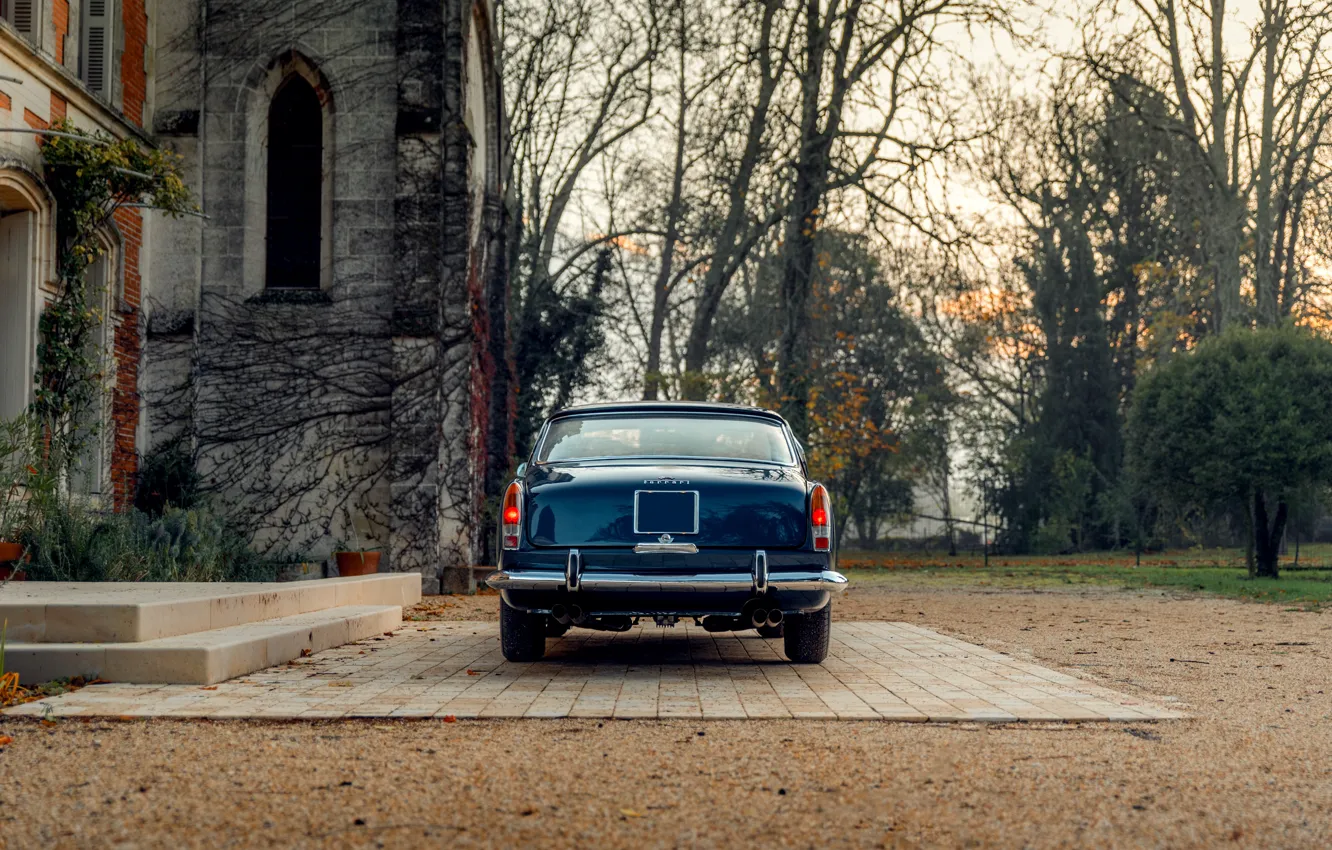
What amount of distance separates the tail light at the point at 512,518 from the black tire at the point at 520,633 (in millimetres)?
673

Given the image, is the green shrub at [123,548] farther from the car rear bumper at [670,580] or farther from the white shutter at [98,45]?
the white shutter at [98,45]

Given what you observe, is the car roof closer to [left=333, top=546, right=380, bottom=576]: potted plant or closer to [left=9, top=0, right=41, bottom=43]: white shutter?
[left=333, top=546, right=380, bottom=576]: potted plant

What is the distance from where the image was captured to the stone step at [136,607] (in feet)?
25.0

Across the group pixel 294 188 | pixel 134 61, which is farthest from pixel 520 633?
pixel 134 61

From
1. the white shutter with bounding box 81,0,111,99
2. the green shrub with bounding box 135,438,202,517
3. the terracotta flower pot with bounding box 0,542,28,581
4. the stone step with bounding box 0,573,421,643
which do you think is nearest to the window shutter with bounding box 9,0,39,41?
the white shutter with bounding box 81,0,111,99

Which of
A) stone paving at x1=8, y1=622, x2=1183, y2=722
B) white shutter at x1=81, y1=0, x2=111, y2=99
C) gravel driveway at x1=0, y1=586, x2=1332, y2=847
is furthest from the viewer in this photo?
white shutter at x1=81, y1=0, x2=111, y2=99

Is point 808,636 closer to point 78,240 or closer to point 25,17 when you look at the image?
point 78,240

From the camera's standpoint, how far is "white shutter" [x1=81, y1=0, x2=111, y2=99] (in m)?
15.4

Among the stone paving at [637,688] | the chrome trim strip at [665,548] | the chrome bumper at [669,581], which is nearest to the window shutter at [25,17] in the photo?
the stone paving at [637,688]

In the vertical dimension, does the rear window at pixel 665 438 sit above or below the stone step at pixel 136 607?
above

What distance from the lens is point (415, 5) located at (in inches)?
675

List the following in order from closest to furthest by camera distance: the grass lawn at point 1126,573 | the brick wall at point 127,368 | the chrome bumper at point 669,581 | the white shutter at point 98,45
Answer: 1. the chrome bumper at point 669,581
2. the white shutter at point 98,45
3. the brick wall at point 127,368
4. the grass lawn at point 1126,573

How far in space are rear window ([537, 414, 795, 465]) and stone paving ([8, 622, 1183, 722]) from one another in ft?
4.61

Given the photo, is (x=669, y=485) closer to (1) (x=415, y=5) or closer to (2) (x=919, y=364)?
(1) (x=415, y=5)
